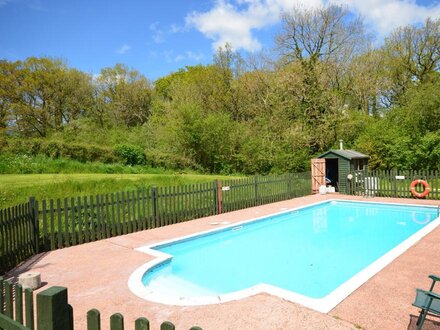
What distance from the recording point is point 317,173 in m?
18.6

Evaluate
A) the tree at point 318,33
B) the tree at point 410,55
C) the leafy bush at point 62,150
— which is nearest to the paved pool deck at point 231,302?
the leafy bush at point 62,150

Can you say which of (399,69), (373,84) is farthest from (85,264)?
(399,69)

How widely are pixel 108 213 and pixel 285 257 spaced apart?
510 centimetres

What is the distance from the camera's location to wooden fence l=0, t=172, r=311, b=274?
7.23 m

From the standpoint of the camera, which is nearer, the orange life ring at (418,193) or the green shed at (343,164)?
the orange life ring at (418,193)

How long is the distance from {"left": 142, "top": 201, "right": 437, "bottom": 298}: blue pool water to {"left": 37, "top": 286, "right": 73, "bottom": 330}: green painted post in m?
4.57

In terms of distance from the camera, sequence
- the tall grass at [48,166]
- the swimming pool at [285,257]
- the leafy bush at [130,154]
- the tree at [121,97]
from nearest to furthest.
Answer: the swimming pool at [285,257] → the tall grass at [48,166] → the leafy bush at [130,154] → the tree at [121,97]

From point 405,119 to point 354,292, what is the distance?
70.9ft

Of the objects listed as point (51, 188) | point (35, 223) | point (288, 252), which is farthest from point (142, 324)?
point (51, 188)

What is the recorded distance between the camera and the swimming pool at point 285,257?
5.84 meters

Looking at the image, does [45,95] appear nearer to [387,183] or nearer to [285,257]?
[387,183]

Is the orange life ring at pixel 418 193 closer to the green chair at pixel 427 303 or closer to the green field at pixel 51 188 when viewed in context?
the green field at pixel 51 188

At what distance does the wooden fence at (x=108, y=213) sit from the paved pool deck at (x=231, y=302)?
0.45 metres

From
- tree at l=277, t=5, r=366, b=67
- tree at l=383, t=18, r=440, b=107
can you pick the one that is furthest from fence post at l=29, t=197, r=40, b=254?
tree at l=383, t=18, r=440, b=107
